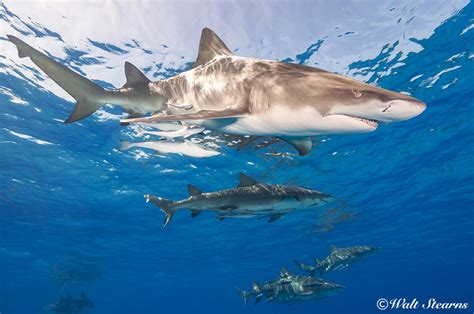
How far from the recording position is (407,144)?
671 inches

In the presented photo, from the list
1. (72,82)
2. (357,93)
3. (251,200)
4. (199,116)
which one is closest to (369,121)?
(357,93)

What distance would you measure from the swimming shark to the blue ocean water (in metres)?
6.57

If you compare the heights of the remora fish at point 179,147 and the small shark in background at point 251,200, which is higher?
the remora fish at point 179,147

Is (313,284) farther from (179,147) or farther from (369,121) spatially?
(369,121)

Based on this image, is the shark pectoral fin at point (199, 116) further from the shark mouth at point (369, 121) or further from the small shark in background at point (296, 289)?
the small shark in background at point (296, 289)

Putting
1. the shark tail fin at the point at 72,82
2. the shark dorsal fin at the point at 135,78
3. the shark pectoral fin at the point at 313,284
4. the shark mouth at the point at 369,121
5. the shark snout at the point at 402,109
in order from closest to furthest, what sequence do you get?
the shark snout at the point at 402,109
the shark mouth at the point at 369,121
the shark tail fin at the point at 72,82
the shark dorsal fin at the point at 135,78
the shark pectoral fin at the point at 313,284

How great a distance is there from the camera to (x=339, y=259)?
1195cm

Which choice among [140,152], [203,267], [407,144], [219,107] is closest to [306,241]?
[203,267]

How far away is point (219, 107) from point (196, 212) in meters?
4.07

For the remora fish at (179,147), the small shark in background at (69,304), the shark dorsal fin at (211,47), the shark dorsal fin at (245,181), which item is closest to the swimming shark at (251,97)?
the shark dorsal fin at (211,47)

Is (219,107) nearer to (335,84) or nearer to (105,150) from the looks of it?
(335,84)

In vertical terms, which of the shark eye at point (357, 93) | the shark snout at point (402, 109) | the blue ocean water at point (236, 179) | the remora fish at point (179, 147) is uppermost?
the blue ocean water at point (236, 179)

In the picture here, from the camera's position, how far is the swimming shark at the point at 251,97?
311 cm

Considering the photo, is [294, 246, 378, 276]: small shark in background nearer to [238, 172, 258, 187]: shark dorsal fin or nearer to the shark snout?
[238, 172, 258, 187]: shark dorsal fin
